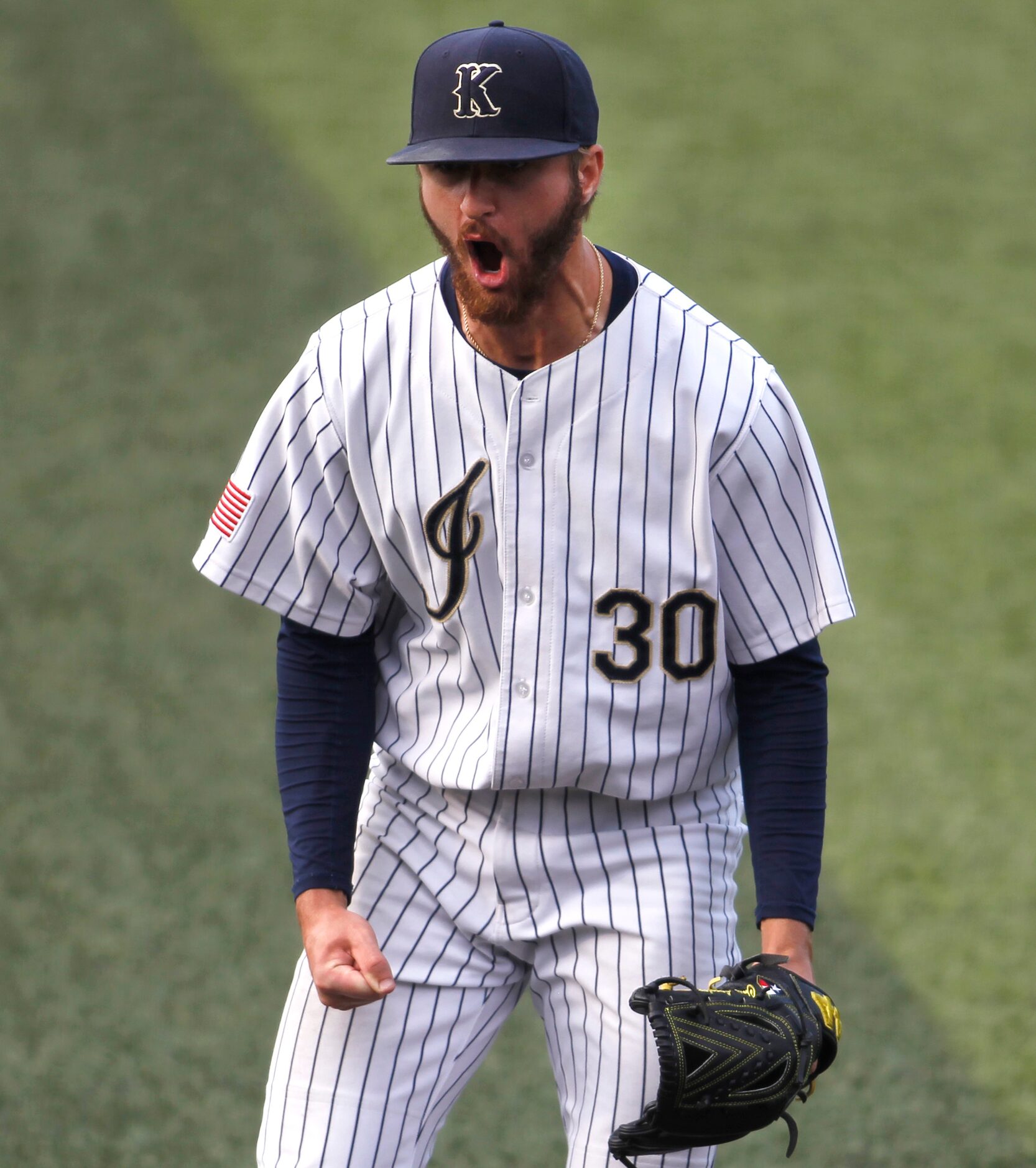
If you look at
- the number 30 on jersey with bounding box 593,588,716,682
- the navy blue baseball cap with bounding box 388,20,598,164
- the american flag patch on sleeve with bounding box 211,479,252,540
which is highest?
the navy blue baseball cap with bounding box 388,20,598,164

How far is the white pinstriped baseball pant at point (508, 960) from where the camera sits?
75.1 inches

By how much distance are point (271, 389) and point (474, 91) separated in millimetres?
4100

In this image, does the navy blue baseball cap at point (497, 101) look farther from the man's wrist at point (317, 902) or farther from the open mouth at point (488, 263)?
the man's wrist at point (317, 902)

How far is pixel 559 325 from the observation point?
1837mm

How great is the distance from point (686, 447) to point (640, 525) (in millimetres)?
102

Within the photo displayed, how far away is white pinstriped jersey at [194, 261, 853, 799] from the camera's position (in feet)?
6.04

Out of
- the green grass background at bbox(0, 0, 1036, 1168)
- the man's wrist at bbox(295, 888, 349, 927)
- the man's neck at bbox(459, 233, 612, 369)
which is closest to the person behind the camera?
the man's neck at bbox(459, 233, 612, 369)

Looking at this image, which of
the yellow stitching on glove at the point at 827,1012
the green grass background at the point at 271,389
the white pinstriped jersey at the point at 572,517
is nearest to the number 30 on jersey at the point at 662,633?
the white pinstriped jersey at the point at 572,517

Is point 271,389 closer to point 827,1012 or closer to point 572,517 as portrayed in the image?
point 572,517

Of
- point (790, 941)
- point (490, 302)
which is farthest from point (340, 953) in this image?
point (490, 302)

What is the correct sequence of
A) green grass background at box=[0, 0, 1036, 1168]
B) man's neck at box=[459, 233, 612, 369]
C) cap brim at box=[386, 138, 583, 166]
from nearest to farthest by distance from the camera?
1. cap brim at box=[386, 138, 583, 166]
2. man's neck at box=[459, 233, 612, 369]
3. green grass background at box=[0, 0, 1036, 1168]

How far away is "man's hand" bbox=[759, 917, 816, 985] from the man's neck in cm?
70

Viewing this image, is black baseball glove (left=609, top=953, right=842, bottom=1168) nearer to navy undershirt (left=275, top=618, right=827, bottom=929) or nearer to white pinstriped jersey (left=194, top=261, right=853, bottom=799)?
navy undershirt (left=275, top=618, right=827, bottom=929)

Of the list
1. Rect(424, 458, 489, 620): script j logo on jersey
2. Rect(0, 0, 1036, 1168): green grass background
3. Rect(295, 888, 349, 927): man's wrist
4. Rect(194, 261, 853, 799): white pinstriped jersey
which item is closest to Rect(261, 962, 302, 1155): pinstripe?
Rect(295, 888, 349, 927): man's wrist
